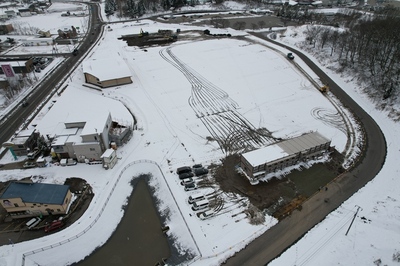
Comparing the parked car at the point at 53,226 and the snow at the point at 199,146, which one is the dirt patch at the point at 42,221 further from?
the snow at the point at 199,146

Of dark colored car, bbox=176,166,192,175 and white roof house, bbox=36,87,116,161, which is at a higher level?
white roof house, bbox=36,87,116,161

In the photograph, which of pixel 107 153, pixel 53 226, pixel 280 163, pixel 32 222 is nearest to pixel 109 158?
pixel 107 153

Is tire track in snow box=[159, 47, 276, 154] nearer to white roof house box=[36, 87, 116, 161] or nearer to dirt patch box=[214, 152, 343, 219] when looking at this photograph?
dirt patch box=[214, 152, 343, 219]

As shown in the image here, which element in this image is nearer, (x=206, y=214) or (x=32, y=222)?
(x=32, y=222)

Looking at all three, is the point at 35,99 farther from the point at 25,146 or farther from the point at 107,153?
the point at 107,153

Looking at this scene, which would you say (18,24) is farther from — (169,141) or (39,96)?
(169,141)

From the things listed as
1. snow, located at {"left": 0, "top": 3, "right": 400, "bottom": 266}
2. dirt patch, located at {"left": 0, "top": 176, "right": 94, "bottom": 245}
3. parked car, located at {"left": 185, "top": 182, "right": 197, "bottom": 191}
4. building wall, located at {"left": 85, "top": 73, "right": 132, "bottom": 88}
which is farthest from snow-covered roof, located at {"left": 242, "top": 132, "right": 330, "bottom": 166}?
building wall, located at {"left": 85, "top": 73, "right": 132, "bottom": 88}
